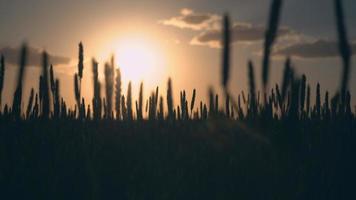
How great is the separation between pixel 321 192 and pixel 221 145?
0.72m

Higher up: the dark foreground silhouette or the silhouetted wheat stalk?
the silhouetted wheat stalk

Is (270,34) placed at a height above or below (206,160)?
above

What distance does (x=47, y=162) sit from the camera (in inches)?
108

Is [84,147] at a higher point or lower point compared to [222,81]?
lower

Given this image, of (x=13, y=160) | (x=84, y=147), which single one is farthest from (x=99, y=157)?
(x=13, y=160)

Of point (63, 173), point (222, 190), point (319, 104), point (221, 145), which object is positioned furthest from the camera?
point (319, 104)

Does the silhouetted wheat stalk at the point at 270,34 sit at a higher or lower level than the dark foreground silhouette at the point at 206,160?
higher

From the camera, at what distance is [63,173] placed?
262 centimetres

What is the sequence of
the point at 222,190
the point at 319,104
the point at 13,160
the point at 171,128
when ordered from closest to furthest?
the point at 222,190 < the point at 13,160 < the point at 171,128 < the point at 319,104

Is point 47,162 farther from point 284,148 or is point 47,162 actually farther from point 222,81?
point 284,148

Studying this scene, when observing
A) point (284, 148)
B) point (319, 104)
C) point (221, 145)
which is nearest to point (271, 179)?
point (284, 148)

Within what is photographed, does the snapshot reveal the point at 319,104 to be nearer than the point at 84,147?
No

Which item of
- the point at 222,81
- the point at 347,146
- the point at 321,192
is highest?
the point at 222,81

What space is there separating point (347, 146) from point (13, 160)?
72.9 inches
